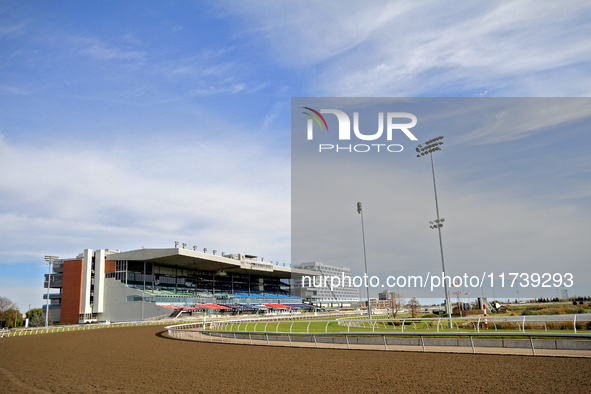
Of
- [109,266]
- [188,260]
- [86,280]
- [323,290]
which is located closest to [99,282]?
[86,280]

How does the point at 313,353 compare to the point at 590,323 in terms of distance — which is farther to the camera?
the point at 590,323

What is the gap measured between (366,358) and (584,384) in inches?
243

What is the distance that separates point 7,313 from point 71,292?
14.1 m

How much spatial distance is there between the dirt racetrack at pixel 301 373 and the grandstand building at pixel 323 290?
83.4 metres

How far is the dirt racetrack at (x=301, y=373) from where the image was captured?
8.60 metres

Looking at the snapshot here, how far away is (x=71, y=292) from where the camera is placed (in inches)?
2381

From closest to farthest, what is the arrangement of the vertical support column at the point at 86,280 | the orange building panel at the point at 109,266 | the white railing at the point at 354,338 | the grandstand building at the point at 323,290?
the white railing at the point at 354,338, the vertical support column at the point at 86,280, the orange building panel at the point at 109,266, the grandstand building at the point at 323,290

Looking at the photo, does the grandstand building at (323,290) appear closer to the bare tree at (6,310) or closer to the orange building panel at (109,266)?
the orange building panel at (109,266)

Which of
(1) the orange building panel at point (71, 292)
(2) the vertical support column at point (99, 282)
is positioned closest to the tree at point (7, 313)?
(1) the orange building panel at point (71, 292)

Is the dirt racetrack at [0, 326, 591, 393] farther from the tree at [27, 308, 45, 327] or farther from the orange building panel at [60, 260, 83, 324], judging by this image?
the tree at [27, 308, 45, 327]

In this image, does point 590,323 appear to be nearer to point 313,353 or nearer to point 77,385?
point 313,353

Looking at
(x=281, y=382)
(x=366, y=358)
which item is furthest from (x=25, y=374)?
(x=366, y=358)

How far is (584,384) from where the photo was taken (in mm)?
7914

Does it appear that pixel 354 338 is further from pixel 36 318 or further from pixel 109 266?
pixel 36 318
